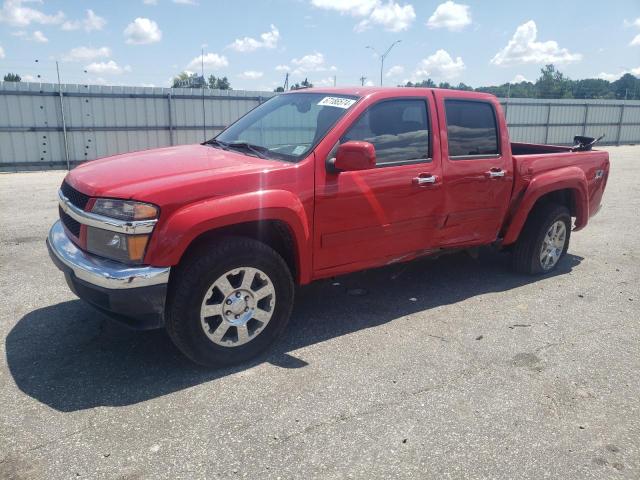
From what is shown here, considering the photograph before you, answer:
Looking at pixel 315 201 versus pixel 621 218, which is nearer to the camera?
pixel 315 201

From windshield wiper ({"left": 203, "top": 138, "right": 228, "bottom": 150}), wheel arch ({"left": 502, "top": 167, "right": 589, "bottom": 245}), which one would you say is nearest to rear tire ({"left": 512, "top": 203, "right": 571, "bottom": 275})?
wheel arch ({"left": 502, "top": 167, "right": 589, "bottom": 245})

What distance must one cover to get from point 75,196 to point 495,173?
3.54 meters

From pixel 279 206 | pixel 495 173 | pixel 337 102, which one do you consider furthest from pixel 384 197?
pixel 495 173

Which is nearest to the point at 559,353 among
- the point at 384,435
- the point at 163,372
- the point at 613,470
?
the point at 613,470

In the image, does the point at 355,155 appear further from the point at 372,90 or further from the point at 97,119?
the point at 97,119

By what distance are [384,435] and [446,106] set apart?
293cm

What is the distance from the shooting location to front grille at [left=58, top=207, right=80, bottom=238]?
3485mm

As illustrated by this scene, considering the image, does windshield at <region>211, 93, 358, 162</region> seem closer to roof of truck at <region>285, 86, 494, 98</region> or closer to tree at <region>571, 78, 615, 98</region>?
roof of truck at <region>285, 86, 494, 98</region>

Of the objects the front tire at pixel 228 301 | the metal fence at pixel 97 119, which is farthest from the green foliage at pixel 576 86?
the front tire at pixel 228 301

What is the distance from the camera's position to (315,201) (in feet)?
12.4

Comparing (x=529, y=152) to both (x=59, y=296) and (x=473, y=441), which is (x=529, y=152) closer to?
(x=473, y=441)

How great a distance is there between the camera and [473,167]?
4715 mm

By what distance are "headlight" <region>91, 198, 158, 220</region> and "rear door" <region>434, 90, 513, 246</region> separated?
251 cm

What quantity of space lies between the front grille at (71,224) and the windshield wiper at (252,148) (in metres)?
1.35
